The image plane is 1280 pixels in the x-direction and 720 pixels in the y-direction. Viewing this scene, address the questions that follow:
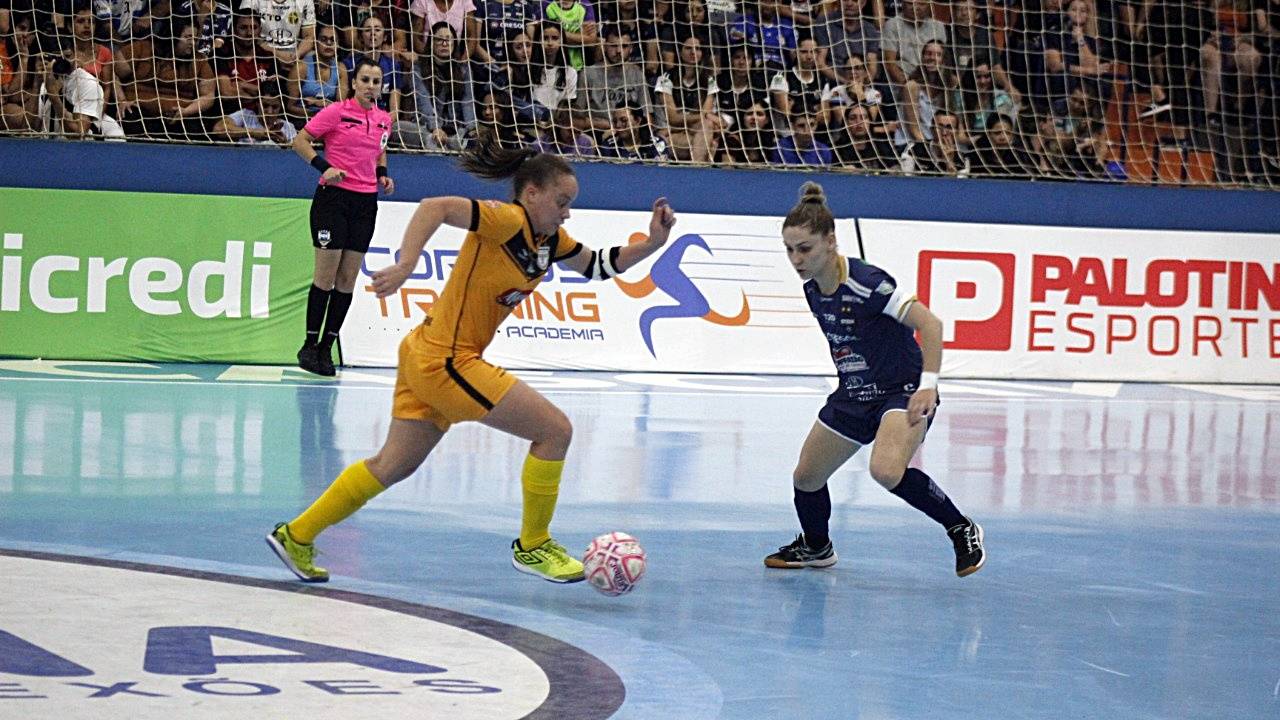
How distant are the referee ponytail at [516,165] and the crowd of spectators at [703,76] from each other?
910 cm

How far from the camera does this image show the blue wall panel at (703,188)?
1377cm

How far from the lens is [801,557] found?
21.2ft

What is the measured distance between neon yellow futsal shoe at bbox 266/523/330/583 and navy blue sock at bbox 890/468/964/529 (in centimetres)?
221

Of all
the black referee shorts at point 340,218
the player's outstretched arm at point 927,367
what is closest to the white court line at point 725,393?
the black referee shorts at point 340,218

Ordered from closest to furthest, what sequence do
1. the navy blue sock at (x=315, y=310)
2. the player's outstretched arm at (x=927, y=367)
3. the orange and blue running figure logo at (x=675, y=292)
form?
the player's outstretched arm at (x=927, y=367), the navy blue sock at (x=315, y=310), the orange and blue running figure logo at (x=675, y=292)

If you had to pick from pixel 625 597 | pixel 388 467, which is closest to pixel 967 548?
pixel 625 597

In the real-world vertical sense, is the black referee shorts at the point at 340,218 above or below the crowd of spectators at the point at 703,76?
below

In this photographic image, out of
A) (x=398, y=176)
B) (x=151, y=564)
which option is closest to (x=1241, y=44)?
(x=398, y=176)

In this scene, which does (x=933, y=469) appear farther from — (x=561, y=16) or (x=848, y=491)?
(x=561, y=16)

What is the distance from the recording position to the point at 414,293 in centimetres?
1387

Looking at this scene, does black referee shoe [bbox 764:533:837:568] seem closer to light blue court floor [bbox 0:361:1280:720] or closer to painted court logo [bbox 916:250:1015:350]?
light blue court floor [bbox 0:361:1280:720]

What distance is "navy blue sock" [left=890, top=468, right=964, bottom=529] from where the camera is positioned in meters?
6.32

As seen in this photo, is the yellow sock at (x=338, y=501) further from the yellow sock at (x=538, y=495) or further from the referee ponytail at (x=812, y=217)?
the referee ponytail at (x=812, y=217)

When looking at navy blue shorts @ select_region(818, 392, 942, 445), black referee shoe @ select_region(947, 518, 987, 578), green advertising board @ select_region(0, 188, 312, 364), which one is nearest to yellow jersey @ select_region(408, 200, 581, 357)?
navy blue shorts @ select_region(818, 392, 942, 445)
